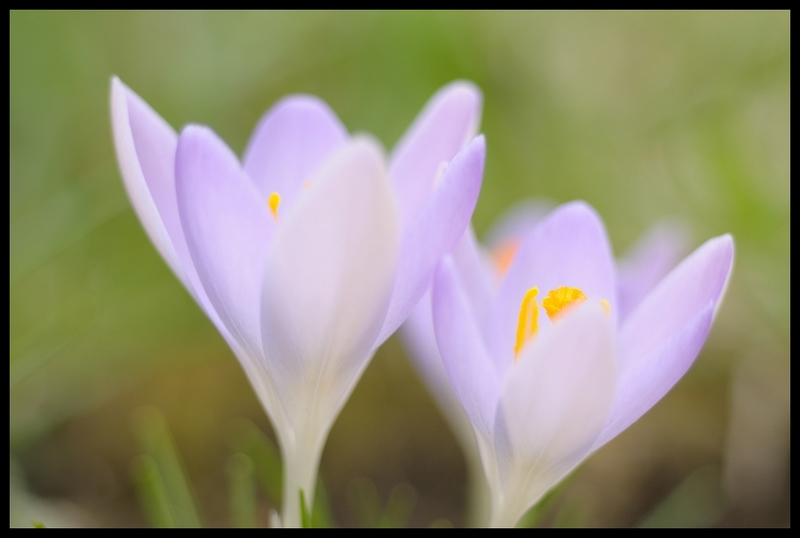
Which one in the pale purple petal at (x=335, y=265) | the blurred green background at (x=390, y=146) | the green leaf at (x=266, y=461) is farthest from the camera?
the blurred green background at (x=390, y=146)

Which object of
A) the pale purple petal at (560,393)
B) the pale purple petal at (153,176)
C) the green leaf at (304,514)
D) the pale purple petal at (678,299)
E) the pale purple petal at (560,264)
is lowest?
the green leaf at (304,514)

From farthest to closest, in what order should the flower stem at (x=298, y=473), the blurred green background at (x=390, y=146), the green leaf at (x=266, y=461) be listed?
the blurred green background at (x=390, y=146) → the green leaf at (x=266, y=461) → the flower stem at (x=298, y=473)

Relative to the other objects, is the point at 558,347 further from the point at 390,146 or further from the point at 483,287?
the point at 390,146

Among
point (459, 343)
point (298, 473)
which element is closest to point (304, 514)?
point (298, 473)

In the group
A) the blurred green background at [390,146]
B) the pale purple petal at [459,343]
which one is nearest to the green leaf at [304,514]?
the pale purple petal at [459,343]

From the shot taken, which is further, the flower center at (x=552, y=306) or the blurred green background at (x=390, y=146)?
the blurred green background at (x=390, y=146)

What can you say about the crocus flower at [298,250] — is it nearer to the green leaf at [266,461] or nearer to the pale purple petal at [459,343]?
the pale purple petal at [459,343]

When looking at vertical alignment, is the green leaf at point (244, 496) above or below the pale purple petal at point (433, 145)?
below
